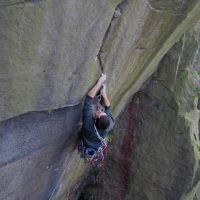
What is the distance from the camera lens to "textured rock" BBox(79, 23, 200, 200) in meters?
6.82

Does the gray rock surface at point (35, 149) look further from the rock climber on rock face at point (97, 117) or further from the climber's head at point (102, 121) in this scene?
the climber's head at point (102, 121)

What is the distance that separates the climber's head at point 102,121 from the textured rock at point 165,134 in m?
2.33

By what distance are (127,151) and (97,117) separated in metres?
2.78

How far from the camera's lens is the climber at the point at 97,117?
4750mm

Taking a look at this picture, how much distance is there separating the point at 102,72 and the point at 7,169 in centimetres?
150

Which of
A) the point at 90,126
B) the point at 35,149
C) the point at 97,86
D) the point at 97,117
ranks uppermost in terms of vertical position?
the point at 97,86

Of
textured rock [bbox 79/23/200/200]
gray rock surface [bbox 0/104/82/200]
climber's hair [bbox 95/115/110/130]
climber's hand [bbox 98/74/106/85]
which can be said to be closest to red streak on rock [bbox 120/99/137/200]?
textured rock [bbox 79/23/200/200]

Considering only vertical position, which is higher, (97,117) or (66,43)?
(66,43)

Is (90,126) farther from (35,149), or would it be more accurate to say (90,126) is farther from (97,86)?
(35,149)

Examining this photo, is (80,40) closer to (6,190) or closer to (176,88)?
(6,190)

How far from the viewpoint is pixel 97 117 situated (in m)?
4.82

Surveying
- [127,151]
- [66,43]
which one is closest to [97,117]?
[66,43]

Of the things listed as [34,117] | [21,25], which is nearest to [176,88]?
[34,117]

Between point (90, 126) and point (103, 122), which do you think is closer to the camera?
point (103, 122)
